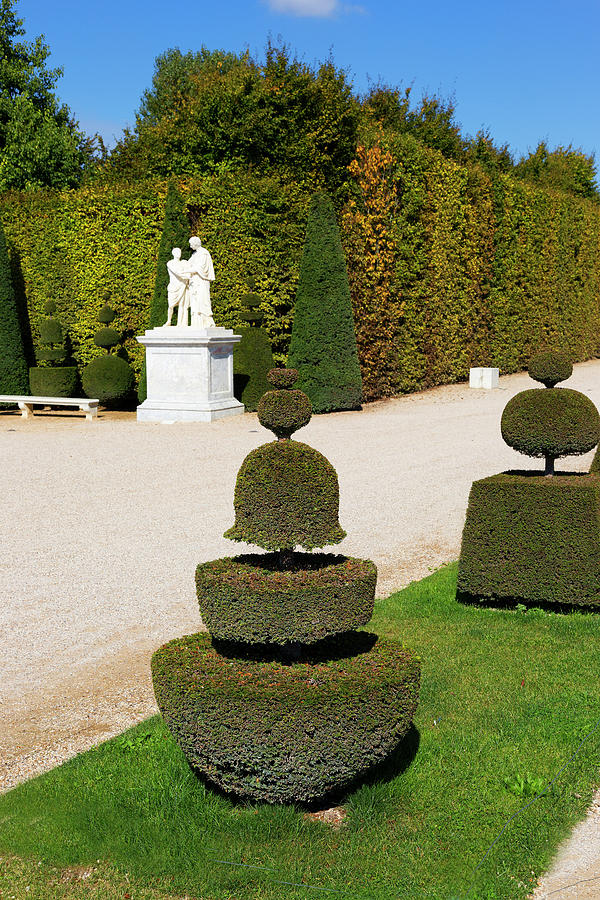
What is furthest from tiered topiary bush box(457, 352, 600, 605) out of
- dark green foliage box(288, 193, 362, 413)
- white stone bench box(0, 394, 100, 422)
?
white stone bench box(0, 394, 100, 422)

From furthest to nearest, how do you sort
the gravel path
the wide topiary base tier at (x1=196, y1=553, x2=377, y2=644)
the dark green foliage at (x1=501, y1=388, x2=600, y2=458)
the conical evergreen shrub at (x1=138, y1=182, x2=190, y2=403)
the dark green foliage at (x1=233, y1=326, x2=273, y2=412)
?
the conical evergreen shrub at (x1=138, y1=182, x2=190, y2=403), the dark green foliage at (x1=233, y1=326, x2=273, y2=412), the dark green foliage at (x1=501, y1=388, x2=600, y2=458), the gravel path, the wide topiary base tier at (x1=196, y1=553, x2=377, y2=644)

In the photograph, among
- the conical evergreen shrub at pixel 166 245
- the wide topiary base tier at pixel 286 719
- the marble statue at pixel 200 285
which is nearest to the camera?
the wide topiary base tier at pixel 286 719

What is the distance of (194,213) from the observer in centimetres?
1972

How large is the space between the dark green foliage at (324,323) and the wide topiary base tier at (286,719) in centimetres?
1463

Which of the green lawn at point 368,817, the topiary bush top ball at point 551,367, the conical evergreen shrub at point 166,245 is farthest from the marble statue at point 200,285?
the green lawn at point 368,817

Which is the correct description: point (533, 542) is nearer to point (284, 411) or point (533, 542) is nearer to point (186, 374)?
point (284, 411)

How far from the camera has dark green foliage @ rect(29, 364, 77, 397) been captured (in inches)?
779

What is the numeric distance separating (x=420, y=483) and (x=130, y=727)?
23.7 ft

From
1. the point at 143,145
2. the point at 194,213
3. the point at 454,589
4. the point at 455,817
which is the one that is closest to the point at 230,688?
the point at 455,817

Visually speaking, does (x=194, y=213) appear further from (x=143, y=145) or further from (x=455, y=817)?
(x=455, y=817)

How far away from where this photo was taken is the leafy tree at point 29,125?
97.2 ft

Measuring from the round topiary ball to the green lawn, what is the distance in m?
1.57

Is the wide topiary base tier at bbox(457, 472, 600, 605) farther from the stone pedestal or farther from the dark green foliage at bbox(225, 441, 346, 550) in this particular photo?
the stone pedestal

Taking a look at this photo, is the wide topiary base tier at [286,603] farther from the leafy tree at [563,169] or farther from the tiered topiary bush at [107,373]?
the leafy tree at [563,169]
